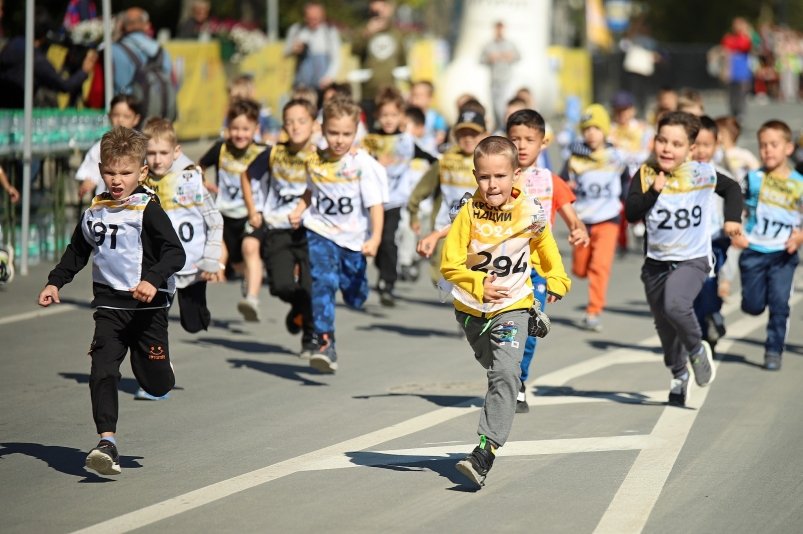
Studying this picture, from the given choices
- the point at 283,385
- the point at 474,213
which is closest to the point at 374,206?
the point at 283,385

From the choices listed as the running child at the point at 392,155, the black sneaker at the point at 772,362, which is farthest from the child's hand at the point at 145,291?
the running child at the point at 392,155

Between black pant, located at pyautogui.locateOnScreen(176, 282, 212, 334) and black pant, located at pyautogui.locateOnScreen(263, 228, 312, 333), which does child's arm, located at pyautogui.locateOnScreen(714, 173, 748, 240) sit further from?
black pant, located at pyautogui.locateOnScreen(176, 282, 212, 334)

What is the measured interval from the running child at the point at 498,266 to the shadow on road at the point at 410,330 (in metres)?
4.87

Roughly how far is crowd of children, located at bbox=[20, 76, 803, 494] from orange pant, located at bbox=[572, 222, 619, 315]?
18 millimetres

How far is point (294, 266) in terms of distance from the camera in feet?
37.0

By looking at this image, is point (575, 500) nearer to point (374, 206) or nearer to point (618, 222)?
point (374, 206)

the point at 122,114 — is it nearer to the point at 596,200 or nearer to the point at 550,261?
the point at 596,200

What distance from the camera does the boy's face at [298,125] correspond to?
1129 centimetres

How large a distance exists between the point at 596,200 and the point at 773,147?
2777mm

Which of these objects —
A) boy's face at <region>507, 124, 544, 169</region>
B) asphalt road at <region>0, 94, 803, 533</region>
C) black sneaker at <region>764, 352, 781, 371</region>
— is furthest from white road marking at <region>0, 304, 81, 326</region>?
black sneaker at <region>764, 352, 781, 371</region>

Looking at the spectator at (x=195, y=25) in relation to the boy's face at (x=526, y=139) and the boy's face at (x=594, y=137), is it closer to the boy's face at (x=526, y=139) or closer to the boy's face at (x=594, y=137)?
the boy's face at (x=594, y=137)

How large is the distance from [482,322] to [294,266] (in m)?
3.92

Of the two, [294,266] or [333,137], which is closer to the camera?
[333,137]

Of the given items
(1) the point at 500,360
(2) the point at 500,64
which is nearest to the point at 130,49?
(2) the point at 500,64
